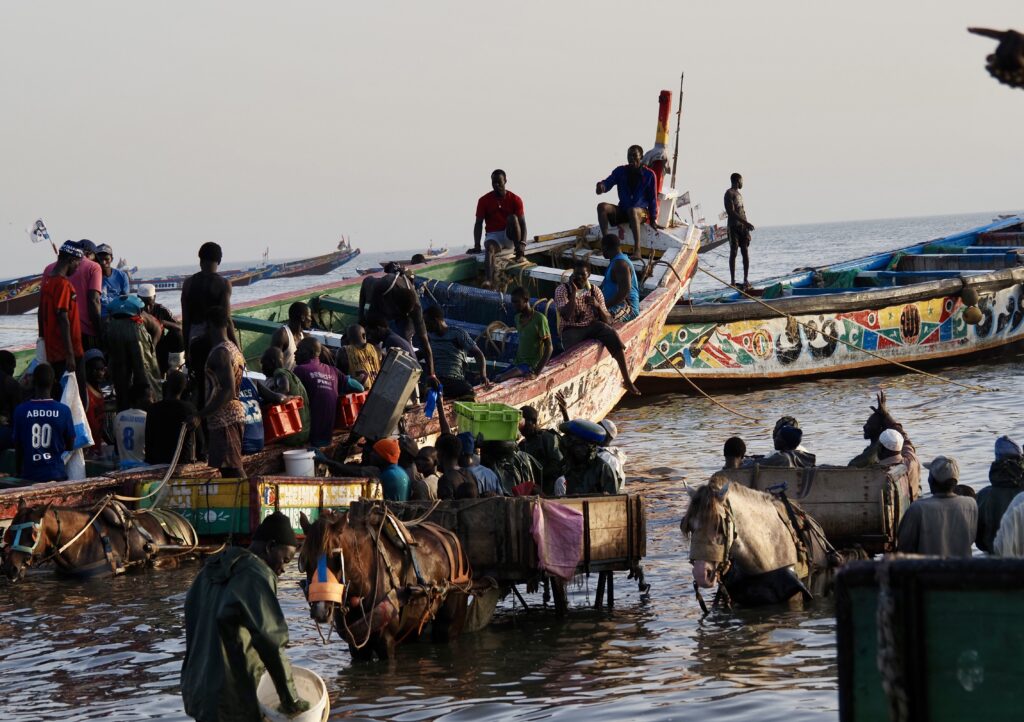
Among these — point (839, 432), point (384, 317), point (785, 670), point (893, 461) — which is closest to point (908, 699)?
point (785, 670)

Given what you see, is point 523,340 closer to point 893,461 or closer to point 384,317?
point 384,317

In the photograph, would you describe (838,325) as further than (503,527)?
Yes

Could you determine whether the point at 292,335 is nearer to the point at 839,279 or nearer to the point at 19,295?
the point at 839,279

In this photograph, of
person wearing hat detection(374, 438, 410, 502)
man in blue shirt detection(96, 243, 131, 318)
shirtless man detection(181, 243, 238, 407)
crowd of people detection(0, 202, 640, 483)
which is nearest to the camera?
person wearing hat detection(374, 438, 410, 502)

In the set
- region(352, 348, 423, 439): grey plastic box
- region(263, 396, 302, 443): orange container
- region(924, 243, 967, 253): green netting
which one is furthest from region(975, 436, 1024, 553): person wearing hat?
region(924, 243, 967, 253): green netting

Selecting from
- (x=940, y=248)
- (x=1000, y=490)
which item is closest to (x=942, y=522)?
(x=1000, y=490)

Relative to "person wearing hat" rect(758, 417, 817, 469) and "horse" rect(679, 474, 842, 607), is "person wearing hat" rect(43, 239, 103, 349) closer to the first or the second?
"person wearing hat" rect(758, 417, 817, 469)

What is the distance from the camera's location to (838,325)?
2347cm

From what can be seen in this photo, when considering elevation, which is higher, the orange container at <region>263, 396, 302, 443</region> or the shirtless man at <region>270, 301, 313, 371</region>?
the shirtless man at <region>270, 301, 313, 371</region>

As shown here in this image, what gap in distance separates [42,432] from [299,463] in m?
2.20

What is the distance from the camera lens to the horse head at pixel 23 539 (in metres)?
11.6

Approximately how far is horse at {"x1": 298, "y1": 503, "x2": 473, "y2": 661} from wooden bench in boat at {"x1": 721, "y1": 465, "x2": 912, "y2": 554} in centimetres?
250

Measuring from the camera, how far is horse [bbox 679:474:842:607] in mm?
9346

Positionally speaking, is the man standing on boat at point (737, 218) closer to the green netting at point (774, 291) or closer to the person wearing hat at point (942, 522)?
the green netting at point (774, 291)
